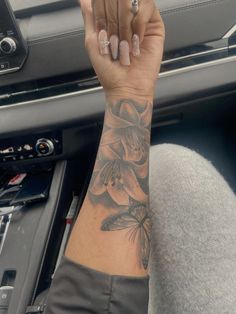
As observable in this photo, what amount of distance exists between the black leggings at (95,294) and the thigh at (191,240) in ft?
0.16

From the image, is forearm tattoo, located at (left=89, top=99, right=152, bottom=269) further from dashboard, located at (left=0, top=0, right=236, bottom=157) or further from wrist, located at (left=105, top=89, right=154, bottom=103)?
dashboard, located at (left=0, top=0, right=236, bottom=157)

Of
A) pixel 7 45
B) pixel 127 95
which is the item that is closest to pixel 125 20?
pixel 127 95

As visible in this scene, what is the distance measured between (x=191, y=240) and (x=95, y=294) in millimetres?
145

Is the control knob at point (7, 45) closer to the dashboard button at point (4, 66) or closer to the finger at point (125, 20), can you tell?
the dashboard button at point (4, 66)

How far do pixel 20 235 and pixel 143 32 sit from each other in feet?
1.53

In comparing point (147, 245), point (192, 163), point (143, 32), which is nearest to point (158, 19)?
point (143, 32)

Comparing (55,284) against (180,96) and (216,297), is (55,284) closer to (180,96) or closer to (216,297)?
(216,297)

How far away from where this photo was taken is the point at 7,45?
0.88m

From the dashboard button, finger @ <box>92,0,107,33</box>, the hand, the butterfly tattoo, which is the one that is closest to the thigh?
the butterfly tattoo

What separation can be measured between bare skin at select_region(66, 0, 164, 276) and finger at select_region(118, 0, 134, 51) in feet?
0.14

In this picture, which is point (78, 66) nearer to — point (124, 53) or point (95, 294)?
point (124, 53)

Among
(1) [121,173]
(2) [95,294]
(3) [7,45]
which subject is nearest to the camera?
(2) [95,294]

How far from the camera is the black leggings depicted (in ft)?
1.67

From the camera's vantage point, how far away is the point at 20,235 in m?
0.83
